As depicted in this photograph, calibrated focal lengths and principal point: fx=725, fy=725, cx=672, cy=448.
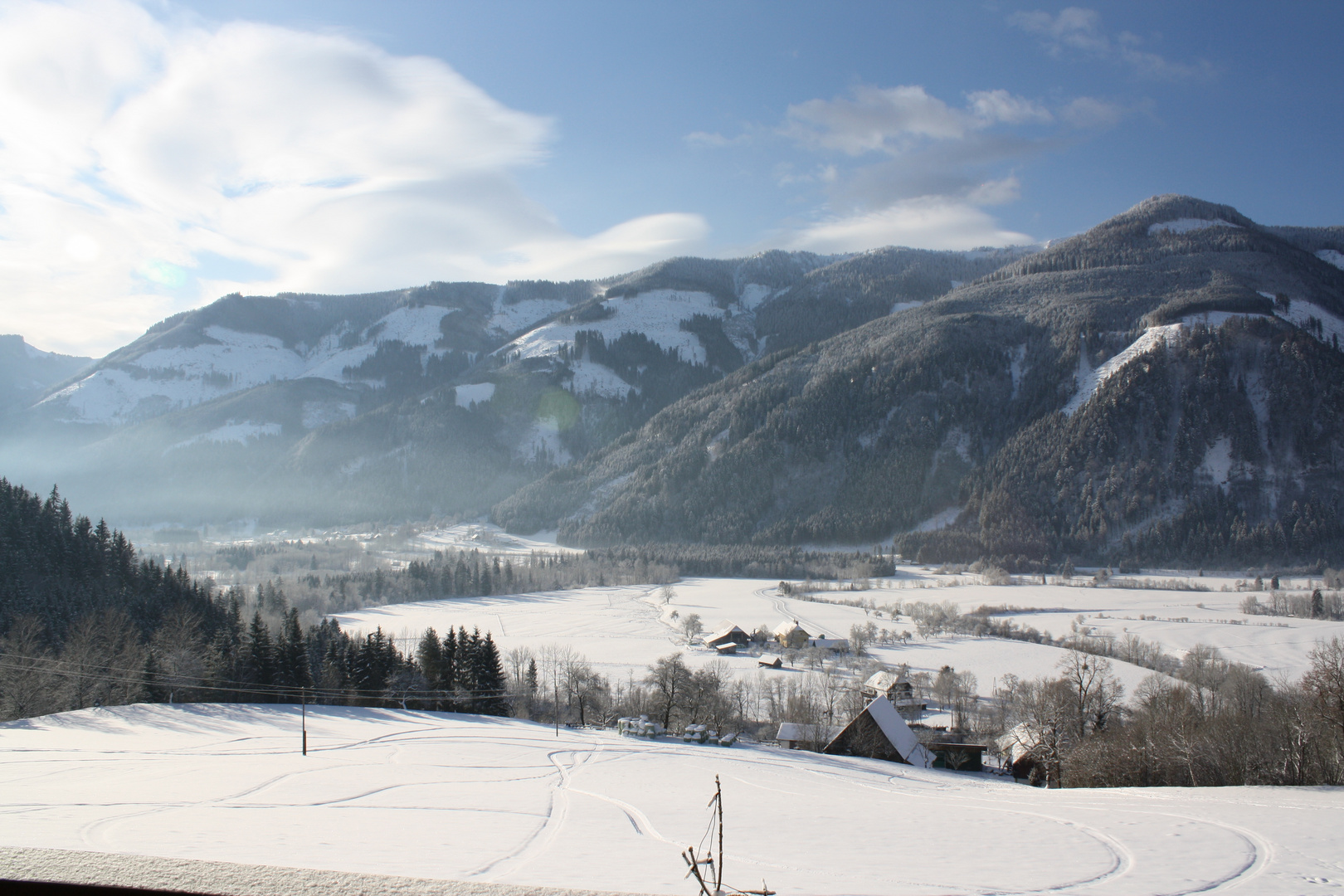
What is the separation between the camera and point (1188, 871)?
13.5 metres

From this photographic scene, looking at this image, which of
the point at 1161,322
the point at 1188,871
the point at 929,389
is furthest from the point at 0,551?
the point at 1161,322

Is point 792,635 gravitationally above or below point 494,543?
below

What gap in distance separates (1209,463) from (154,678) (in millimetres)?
175265

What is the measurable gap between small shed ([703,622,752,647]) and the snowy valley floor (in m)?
40.6

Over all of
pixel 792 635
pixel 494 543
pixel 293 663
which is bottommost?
pixel 792 635

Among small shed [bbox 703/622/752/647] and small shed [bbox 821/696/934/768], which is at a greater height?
small shed [bbox 821/696/934/768]

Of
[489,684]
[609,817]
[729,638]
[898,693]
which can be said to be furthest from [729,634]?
[609,817]

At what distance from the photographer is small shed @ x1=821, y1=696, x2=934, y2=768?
40.3 m

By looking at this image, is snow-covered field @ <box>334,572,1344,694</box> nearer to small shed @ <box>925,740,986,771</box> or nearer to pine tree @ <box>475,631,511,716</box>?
pine tree @ <box>475,631,511,716</box>

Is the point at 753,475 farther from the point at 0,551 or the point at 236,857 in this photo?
the point at 236,857

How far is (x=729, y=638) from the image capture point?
251 feet

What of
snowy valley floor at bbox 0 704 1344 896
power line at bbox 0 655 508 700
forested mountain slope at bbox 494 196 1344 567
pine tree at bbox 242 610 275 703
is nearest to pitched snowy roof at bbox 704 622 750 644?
power line at bbox 0 655 508 700

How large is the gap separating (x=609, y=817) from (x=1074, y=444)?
16415cm

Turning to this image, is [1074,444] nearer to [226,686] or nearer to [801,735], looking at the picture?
[801,735]
